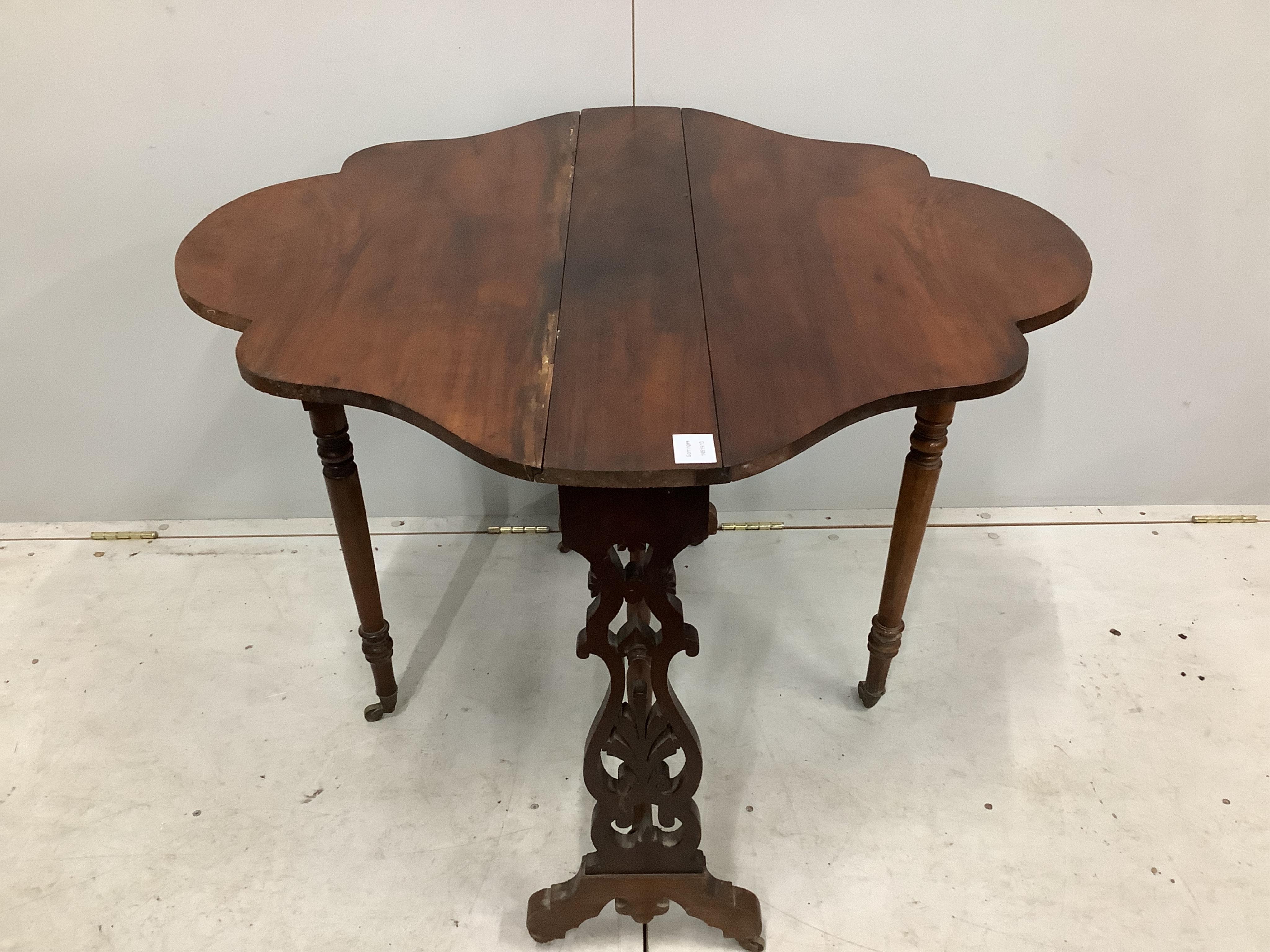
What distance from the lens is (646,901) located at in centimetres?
139

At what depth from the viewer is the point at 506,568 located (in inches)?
85.8

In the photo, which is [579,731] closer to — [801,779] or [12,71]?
[801,779]

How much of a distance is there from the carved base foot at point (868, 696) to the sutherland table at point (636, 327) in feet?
0.46

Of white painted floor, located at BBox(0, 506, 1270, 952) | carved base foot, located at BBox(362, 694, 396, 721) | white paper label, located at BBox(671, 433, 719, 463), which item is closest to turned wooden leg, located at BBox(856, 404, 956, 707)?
white painted floor, located at BBox(0, 506, 1270, 952)

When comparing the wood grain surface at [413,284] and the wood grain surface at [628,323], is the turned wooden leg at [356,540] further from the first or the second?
the wood grain surface at [628,323]

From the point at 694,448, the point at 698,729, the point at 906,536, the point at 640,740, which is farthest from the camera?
the point at 698,729

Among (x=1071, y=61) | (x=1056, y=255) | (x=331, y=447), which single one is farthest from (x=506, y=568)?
(x=1071, y=61)

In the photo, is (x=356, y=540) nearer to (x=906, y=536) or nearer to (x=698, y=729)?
(x=698, y=729)

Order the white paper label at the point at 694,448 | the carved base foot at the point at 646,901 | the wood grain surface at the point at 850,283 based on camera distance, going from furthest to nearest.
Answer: the carved base foot at the point at 646,901, the wood grain surface at the point at 850,283, the white paper label at the point at 694,448

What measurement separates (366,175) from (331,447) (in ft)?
1.54

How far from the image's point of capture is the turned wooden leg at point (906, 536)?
4.85ft

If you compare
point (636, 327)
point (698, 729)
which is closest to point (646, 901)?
point (698, 729)

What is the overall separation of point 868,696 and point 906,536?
0.36 meters

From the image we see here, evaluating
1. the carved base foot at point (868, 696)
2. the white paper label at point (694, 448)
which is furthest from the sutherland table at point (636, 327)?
the carved base foot at point (868, 696)
